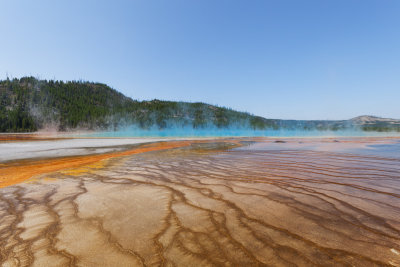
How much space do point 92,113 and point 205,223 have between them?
11139 centimetres

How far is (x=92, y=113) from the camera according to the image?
96188 mm

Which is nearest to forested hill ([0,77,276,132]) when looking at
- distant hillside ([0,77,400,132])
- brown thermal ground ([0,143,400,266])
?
distant hillside ([0,77,400,132])

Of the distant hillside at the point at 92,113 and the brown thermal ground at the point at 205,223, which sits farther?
the distant hillside at the point at 92,113

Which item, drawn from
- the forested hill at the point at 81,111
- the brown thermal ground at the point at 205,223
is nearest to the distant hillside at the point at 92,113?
the forested hill at the point at 81,111

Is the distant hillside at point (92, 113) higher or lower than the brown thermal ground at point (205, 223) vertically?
higher

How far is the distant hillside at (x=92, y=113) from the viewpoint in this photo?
8234 cm

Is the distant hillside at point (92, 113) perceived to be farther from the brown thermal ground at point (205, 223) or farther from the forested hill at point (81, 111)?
the brown thermal ground at point (205, 223)

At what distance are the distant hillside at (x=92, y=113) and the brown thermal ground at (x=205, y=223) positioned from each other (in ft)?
306

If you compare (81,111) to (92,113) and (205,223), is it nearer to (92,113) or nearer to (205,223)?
(92,113)

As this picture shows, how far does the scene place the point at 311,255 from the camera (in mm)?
1685

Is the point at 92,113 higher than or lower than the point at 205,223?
higher

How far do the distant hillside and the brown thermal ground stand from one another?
9335 cm

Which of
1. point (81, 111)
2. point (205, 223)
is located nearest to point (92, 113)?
point (81, 111)

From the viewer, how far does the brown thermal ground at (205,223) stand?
1720 millimetres
